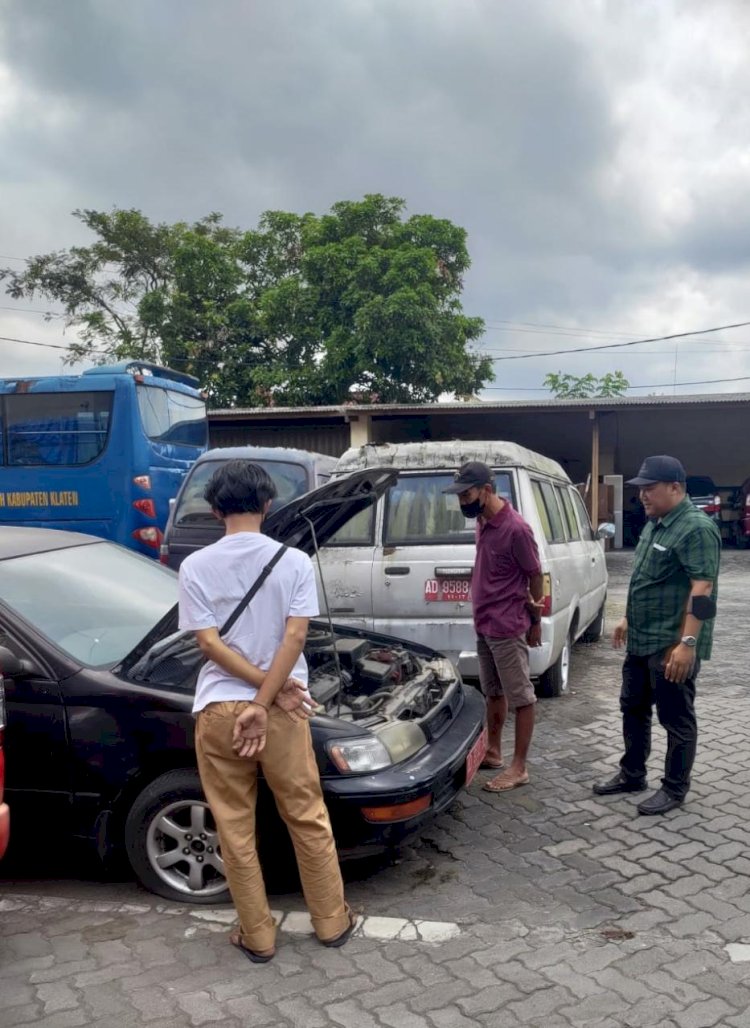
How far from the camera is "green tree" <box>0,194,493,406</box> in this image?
22391 mm

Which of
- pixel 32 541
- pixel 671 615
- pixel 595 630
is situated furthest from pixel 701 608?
pixel 595 630

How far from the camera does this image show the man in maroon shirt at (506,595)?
4309 mm

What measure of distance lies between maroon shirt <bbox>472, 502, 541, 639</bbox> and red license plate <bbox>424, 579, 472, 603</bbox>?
98cm

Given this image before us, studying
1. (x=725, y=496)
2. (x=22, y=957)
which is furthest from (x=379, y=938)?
(x=725, y=496)

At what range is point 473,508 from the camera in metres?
4.36

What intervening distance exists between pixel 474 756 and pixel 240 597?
154 centimetres

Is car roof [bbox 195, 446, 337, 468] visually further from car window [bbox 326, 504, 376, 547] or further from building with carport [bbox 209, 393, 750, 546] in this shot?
building with carport [bbox 209, 393, 750, 546]

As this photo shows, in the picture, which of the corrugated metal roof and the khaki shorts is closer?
Answer: the khaki shorts

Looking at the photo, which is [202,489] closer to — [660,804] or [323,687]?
[323,687]

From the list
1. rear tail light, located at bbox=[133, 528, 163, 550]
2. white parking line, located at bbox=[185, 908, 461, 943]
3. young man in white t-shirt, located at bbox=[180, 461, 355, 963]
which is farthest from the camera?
rear tail light, located at bbox=[133, 528, 163, 550]

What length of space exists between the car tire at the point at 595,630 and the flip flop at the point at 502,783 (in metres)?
4.21

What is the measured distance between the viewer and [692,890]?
3314 mm

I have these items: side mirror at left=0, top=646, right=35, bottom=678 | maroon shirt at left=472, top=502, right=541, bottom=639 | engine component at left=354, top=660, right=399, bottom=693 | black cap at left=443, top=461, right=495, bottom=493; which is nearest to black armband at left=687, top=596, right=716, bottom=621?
maroon shirt at left=472, top=502, right=541, bottom=639

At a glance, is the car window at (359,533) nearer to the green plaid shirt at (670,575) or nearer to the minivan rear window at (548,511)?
the minivan rear window at (548,511)
